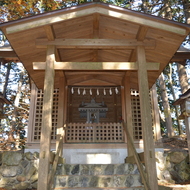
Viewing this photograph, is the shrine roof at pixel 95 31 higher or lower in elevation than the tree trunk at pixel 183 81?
lower

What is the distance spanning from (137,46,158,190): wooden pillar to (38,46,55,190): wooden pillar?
1.93 metres

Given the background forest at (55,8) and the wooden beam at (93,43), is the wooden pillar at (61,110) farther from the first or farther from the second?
the background forest at (55,8)

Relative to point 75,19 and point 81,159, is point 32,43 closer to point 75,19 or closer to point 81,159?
point 75,19

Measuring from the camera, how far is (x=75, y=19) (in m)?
4.91

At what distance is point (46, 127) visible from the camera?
4.25 metres

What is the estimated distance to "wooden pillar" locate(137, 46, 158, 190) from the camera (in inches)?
159

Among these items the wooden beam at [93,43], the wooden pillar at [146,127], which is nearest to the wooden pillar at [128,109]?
the wooden pillar at [146,127]

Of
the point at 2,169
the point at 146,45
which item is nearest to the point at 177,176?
the point at 146,45

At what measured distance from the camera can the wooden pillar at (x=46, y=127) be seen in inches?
155

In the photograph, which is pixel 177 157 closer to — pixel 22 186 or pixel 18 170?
pixel 22 186

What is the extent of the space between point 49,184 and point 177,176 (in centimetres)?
411

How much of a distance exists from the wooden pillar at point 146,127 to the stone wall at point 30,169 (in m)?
2.55

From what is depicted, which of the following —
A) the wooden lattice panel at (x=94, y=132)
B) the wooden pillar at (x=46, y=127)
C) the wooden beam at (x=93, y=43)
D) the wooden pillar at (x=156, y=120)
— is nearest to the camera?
the wooden pillar at (x=46, y=127)

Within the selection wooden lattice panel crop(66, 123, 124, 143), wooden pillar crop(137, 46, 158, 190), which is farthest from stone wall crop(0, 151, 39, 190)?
wooden pillar crop(137, 46, 158, 190)
